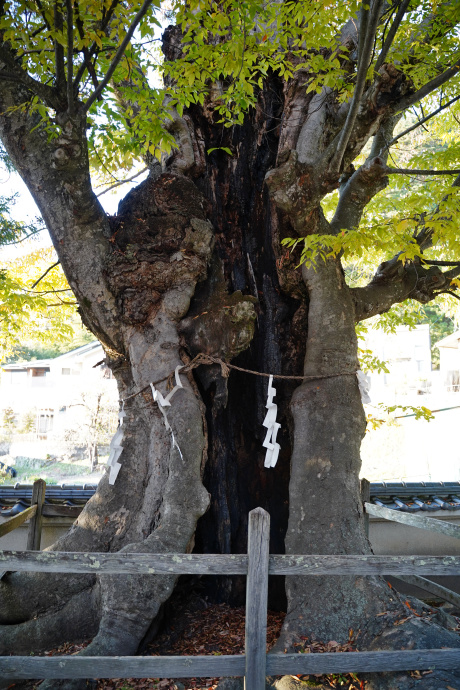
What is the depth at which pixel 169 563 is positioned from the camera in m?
2.92

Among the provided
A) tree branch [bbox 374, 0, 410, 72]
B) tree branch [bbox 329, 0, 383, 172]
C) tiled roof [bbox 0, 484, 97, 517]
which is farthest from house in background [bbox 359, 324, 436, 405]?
tree branch [bbox 374, 0, 410, 72]

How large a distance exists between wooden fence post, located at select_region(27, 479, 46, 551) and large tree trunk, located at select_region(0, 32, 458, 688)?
1580mm

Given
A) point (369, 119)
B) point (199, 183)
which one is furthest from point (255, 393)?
point (369, 119)

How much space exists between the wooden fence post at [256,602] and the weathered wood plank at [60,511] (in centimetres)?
392

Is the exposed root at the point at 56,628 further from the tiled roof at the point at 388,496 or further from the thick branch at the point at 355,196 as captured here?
the thick branch at the point at 355,196

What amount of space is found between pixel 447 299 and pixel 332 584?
673 centimetres

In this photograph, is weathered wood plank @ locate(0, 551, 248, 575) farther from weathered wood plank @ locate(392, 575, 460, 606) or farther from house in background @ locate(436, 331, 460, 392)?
house in background @ locate(436, 331, 460, 392)

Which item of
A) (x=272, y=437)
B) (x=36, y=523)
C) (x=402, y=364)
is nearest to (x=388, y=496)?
(x=272, y=437)

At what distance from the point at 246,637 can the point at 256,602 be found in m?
0.21

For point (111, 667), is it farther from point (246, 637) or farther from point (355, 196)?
point (355, 196)

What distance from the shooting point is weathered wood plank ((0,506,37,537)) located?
16.0 ft

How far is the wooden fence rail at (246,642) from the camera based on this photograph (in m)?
2.86

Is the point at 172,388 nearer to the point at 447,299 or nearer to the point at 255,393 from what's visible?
the point at 255,393

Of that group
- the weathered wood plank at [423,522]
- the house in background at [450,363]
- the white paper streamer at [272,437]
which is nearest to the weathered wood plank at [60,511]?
the white paper streamer at [272,437]
